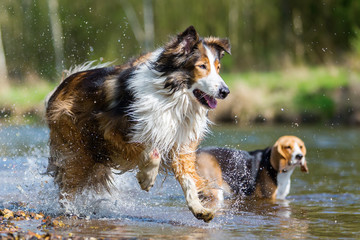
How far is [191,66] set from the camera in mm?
4914

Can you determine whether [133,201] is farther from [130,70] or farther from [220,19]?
[220,19]

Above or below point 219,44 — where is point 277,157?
below

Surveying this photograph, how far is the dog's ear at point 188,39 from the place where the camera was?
495 cm

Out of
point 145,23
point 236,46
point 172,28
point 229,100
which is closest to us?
point 229,100

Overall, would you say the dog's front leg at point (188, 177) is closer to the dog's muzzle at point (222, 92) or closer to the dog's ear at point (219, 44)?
the dog's muzzle at point (222, 92)

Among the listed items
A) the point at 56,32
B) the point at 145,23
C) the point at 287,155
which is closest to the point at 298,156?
the point at 287,155

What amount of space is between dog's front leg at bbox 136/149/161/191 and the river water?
1.32ft

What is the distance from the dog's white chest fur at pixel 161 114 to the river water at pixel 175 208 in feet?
2.33

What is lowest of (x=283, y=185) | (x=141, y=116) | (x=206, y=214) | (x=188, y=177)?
(x=206, y=214)

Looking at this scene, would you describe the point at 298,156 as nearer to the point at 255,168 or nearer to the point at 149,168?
the point at 255,168

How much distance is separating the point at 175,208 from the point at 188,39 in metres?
2.19

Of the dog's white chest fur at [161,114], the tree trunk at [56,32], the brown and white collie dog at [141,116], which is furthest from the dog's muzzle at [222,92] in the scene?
the tree trunk at [56,32]

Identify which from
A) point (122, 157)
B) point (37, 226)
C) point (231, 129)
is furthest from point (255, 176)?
point (231, 129)

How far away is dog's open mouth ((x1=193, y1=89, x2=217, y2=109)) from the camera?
16.2 feet
